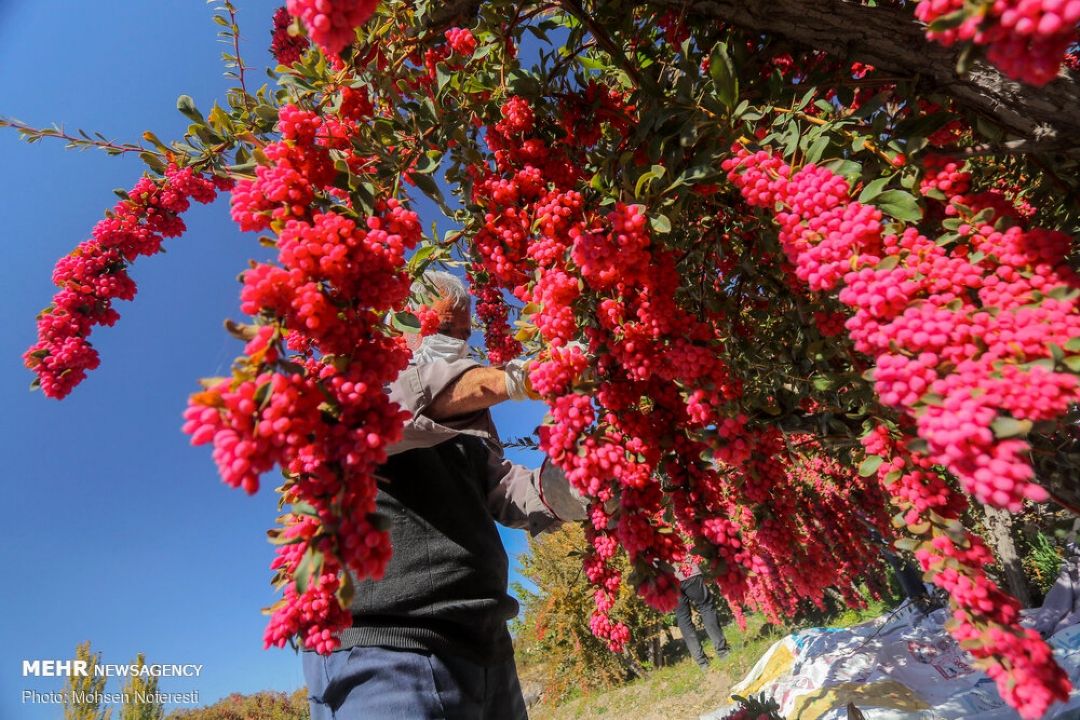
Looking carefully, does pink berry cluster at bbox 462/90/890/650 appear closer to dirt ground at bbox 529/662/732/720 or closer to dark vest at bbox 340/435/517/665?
dark vest at bbox 340/435/517/665

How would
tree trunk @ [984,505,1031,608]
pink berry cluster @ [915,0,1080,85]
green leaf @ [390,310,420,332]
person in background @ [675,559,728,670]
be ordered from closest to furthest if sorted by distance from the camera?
pink berry cluster @ [915,0,1080,85]
green leaf @ [390,310,420,332]
tree trunk @ [984,505,1031,608]
person in background @ [675,559,728,670]

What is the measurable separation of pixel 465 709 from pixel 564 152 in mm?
1911

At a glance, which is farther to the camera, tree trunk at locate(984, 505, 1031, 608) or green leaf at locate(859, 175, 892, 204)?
tree trunk at locate(984, 505, 1031, 608)

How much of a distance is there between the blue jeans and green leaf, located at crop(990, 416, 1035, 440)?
1713mm

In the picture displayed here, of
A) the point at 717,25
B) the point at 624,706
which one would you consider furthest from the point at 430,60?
the point at 624,706

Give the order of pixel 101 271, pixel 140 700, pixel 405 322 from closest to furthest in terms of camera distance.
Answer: pixel 405 322 → pixel 101 271 → pixel 140 700

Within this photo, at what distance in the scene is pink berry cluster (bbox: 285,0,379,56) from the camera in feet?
2.36

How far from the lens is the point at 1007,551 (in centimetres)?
432

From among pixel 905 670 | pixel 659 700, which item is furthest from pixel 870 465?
pixel 659 700

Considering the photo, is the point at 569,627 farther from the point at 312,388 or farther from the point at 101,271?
the point at 312,388

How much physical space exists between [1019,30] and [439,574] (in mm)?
1979

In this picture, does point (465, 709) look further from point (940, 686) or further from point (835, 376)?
point (940, 686)

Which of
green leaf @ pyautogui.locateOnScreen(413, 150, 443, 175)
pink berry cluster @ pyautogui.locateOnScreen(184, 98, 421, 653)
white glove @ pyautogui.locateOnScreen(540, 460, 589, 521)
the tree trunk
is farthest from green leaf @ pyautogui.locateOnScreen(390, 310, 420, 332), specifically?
the tree trunk

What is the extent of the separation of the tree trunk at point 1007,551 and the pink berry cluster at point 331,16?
589cm
